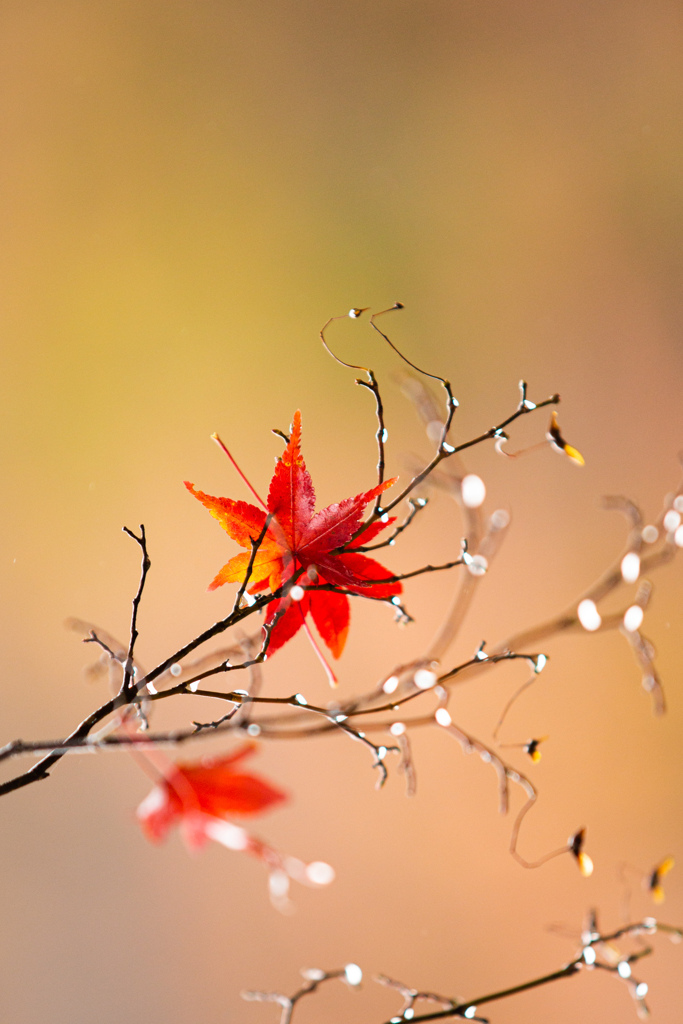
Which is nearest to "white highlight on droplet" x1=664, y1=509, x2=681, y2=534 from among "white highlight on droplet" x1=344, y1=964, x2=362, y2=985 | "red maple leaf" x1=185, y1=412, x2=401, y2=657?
"red maple leaf" x1=185, y1=412, x2=401, y2=657

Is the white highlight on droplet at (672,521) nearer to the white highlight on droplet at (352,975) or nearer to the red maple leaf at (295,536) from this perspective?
the red maple leaf at (295,536)

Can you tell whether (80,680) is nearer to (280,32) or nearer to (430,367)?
(430,367)

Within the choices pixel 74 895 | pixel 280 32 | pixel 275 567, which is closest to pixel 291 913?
pixel 74 895

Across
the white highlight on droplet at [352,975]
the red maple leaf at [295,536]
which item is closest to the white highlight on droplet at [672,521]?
the red maple leaf at [295,536]

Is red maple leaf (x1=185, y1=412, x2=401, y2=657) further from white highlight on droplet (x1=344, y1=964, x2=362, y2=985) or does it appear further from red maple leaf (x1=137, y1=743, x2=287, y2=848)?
white highlight on droplet (x1=344, y1=964, x2=362, y2=985)

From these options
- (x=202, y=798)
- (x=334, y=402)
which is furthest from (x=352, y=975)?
(x=334, y=402)

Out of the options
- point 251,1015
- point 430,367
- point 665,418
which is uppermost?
point 430,367
